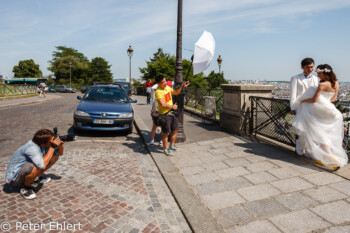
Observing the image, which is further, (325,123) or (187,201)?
(325,123)

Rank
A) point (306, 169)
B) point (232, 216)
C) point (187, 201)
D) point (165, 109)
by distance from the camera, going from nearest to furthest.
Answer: point (232, 216), point (187, 201), point (306, 169), point (165, 109)

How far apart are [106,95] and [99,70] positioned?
7898cm

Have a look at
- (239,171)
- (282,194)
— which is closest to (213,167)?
(239,171)

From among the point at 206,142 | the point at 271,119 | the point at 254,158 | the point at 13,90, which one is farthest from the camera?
the point at 13,90

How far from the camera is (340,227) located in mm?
2701

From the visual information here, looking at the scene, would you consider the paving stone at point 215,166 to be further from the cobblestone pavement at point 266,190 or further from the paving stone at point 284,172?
the paving stone at point 284,172

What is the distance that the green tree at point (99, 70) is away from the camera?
8281cm

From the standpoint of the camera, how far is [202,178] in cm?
426

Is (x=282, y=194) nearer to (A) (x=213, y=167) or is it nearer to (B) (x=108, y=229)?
(A) (x=213, y=167)

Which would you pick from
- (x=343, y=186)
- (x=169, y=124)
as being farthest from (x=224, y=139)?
(x=343, y=186)

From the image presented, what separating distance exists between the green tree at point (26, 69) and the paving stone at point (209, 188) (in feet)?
338

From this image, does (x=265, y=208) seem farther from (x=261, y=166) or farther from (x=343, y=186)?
(x=261, y=166)

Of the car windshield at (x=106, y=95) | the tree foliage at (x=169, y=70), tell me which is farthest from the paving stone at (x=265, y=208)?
the tree foliage at (x=169, y=70)

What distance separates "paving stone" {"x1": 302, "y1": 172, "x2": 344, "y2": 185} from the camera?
154 inches
